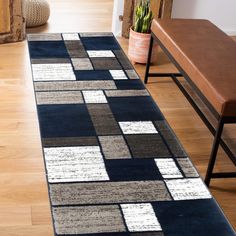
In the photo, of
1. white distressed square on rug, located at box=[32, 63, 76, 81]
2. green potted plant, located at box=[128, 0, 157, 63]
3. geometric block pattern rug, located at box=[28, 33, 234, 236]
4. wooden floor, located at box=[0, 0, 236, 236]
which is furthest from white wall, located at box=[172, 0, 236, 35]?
white distressed square on rug, located at box=[32, 63, 76, 81]

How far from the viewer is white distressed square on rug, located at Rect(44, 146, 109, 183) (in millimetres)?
1999

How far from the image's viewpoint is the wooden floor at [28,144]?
5.90ft

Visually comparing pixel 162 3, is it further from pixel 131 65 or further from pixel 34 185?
pixel 34 185

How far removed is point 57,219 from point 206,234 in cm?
Result: 57

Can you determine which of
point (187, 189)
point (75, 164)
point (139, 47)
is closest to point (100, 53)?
point (139, 47)

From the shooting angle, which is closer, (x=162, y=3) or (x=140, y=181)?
(x=140, y=181)

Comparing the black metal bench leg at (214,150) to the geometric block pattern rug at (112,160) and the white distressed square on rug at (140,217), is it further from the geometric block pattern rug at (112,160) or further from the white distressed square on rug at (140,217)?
the white distressed square on rug at (140,217)

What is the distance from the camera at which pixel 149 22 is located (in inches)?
123

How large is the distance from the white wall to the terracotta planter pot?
71 cm

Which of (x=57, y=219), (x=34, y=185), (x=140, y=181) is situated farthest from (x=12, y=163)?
(x=140, y=181)

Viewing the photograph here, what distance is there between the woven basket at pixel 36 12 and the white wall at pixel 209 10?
3.50 feet

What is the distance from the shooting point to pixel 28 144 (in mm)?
2229

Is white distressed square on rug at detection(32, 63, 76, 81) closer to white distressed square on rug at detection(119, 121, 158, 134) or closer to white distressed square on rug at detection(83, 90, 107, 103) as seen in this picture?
white distressed square on rug at detection(83, 90, 107, 103)

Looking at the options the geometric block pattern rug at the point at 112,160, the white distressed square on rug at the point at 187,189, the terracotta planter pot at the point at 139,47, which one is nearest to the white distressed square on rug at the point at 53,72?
the geometric block pattern rug at the point at 112,160
